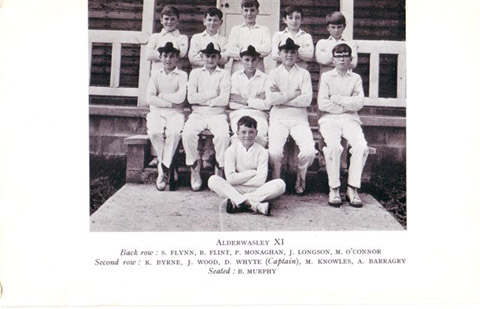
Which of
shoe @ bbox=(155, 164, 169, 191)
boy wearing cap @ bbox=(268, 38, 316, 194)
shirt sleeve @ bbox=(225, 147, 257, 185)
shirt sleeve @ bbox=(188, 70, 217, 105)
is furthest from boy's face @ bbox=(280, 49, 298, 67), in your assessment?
shoe @ bbox=(155, 164, 169, 191)

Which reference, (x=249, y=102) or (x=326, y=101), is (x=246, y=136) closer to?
(x=249, y=102)

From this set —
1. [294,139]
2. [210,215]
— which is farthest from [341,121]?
[210,215]

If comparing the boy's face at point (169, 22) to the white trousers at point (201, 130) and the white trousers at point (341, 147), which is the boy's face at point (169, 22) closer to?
the white trousers at point (201, 130)

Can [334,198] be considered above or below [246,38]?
below

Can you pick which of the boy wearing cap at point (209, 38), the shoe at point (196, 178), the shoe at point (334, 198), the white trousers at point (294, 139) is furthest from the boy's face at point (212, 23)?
the shoe at point (334, 198)
